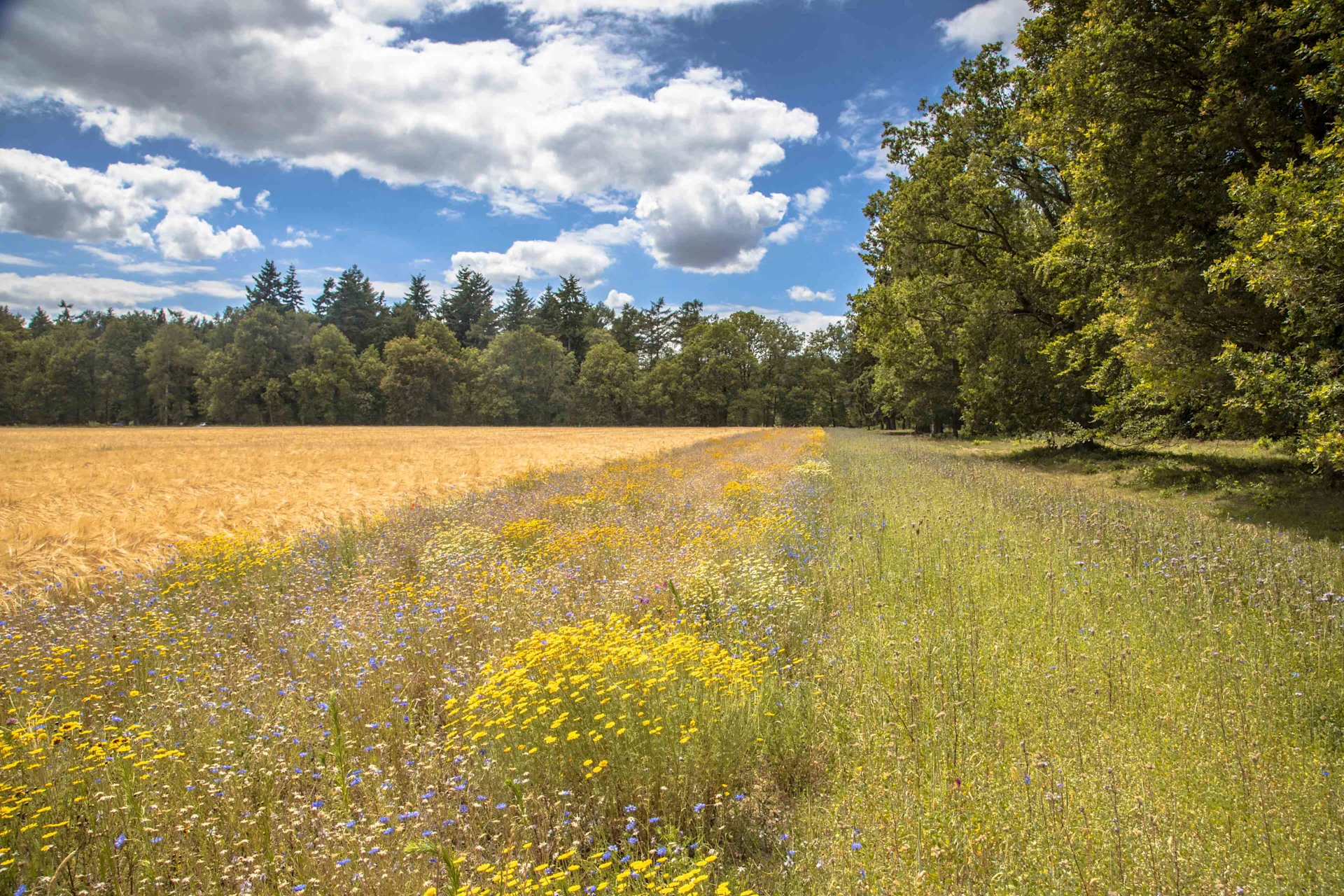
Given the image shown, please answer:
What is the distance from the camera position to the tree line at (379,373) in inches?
3039

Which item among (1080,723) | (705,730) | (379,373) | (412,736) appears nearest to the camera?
(705,730)

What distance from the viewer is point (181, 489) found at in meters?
15.9

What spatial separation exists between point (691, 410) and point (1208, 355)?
73.9 metres

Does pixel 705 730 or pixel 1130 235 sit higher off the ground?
pixel 1130 235

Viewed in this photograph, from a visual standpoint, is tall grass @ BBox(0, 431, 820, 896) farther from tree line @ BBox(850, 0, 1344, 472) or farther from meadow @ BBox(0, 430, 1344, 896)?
tree line @ BBox(850, 0, 1344, 472)

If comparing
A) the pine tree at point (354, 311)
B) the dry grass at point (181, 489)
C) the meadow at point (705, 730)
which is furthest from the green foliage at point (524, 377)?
the meadow at point (705, 730)

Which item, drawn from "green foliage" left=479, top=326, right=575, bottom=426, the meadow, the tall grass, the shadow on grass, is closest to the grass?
the shadow on grass

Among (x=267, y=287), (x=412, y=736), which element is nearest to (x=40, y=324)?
(x=267, y=287)

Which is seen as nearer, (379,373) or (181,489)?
(181,489)

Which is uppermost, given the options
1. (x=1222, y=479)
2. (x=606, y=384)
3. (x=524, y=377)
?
(x=524, y=377)

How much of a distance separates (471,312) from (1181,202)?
100866mm

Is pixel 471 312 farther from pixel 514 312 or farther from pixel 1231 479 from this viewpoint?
pixel 1231 479

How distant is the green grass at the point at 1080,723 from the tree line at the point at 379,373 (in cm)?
7688

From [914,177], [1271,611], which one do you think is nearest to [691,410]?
[914,177]
